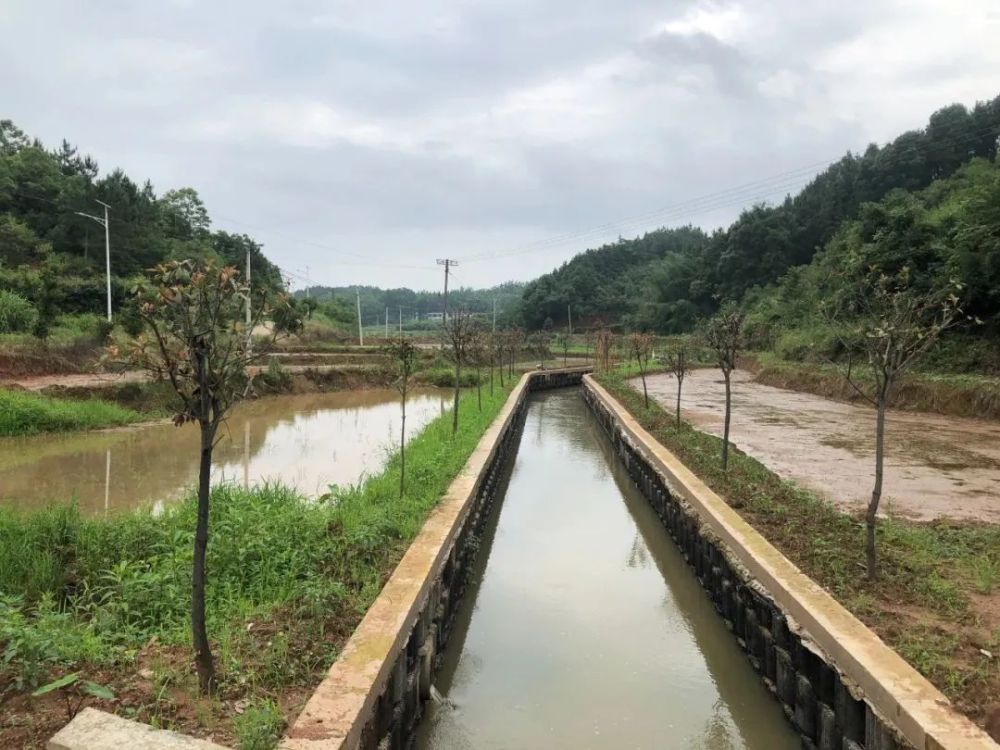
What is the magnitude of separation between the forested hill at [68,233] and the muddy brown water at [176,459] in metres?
15.2

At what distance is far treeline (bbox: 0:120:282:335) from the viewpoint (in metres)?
29.5

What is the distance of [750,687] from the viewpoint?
5770mm

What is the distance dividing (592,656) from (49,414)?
49.0 feet

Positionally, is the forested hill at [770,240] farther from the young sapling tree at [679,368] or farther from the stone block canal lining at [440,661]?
the stone block canal lining at [440,661]

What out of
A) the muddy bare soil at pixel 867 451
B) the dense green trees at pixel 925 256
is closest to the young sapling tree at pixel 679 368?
the muddy bare soil at pixel 867 451

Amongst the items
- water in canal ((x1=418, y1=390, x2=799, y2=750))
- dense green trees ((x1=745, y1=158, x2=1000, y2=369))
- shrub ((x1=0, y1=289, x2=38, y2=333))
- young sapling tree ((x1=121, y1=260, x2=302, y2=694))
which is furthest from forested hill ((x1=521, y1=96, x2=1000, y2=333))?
young sapling tree ((x1=121, y1=260, x2=302, y2=694))

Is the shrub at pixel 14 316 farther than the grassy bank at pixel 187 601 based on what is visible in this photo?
Yes

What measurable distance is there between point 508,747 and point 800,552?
10.7ft

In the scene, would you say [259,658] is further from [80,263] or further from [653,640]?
[80,263]

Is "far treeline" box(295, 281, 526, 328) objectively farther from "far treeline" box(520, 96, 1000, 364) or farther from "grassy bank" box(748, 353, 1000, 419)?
"grassy bank" box(748, 353, 1000, 419)

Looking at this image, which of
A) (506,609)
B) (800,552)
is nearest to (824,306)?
(800,552)

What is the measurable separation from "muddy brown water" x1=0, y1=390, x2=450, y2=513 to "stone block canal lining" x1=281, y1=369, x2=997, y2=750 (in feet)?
12.8

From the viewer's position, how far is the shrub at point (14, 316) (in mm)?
23031

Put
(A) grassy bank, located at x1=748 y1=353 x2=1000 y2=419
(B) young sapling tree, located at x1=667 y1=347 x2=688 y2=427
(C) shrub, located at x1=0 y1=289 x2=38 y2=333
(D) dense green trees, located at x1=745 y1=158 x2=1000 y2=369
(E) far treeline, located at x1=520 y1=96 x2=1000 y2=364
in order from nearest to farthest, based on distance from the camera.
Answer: (B) young sapling tree, located at x1=667 y1=347 x2=688 y2=427 < (A) grassy bank, located at x1=748 y1=353 x2=1000 y2=419 < (D) dense green trees, located at x1=745 y1=158 x2=1000 y2=369 < (E) far treeline, located at x1=520 y1=96 x2=1000 y2=364 < (C) shrub, located at x1=0 y1=289 x2=38 y2=333
